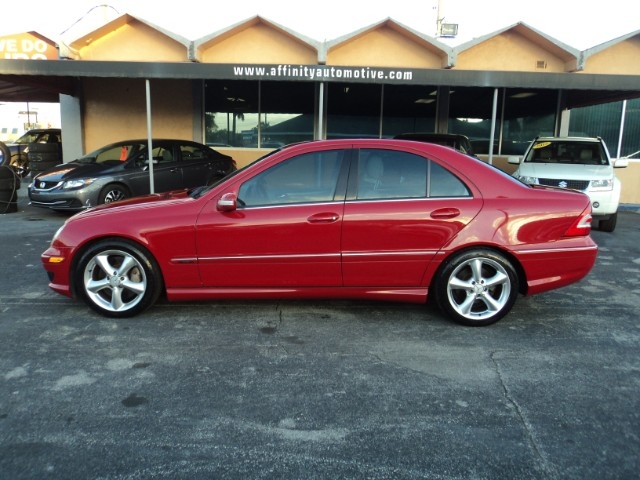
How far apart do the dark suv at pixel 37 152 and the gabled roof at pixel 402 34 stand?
9038mm

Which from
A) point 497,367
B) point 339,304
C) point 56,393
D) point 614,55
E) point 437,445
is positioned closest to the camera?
point 437,445

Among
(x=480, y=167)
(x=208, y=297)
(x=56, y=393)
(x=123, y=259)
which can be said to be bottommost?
(x=56, y=393)

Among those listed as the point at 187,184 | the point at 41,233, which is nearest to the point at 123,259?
the point at 41,233

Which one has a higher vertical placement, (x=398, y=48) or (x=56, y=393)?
(x=398, y=48)

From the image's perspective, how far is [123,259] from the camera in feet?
14.4

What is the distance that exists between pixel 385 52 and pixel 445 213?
10184 millimetres

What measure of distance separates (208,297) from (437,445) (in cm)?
235

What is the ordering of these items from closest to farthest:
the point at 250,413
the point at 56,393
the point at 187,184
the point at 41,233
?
the point at 250,413 < the point at 56,393 < the point at 41,233 < the point at 187,184

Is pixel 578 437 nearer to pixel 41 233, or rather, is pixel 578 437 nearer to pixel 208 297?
pixel 208 297

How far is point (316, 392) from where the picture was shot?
3.22 m

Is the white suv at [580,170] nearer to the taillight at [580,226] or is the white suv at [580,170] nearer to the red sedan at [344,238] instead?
the taillight at [580,226]

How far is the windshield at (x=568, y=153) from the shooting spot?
32.2ft

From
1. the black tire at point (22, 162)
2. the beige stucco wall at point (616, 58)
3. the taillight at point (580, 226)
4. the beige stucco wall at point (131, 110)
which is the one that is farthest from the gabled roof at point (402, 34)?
the black tire at point (22, 162)

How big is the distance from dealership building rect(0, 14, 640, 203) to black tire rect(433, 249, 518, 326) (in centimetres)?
884
